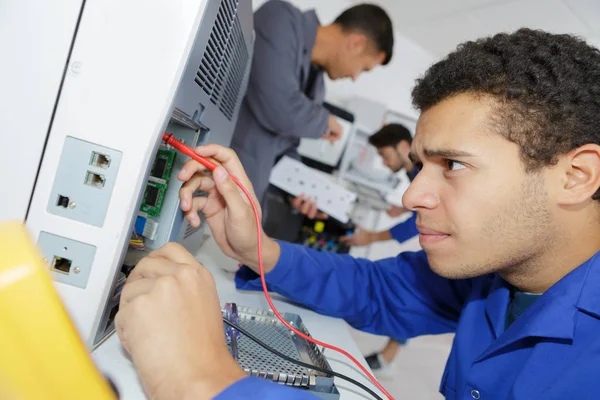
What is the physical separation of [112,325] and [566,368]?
0.63m

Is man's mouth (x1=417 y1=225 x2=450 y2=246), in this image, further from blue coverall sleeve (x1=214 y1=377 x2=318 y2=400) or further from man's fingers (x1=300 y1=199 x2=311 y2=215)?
man's fingers (x1=300 y1=199 x2=311 y2=215)

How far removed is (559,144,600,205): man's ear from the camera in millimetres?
668

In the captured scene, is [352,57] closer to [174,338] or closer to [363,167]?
[363,167]

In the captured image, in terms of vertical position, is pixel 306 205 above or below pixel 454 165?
below

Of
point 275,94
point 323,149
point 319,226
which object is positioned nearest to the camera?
point 275,94

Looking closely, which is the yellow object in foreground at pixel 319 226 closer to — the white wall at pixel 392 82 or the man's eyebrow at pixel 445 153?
the man's eyebrow at pixel 445 153

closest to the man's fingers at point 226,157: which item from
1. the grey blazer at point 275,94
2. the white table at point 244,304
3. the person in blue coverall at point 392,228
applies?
the white table at point 244,304

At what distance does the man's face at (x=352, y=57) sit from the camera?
1.83 meters

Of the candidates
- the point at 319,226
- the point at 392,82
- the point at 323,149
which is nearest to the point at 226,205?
the point at 319,226

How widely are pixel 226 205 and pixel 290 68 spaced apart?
83cm

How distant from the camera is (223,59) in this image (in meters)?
0.69

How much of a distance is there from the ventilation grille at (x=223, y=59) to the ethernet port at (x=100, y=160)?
0.16 metres

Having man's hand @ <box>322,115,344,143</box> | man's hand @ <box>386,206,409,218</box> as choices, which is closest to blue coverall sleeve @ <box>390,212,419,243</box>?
man's hand @ <box>386,206,409,218</box>

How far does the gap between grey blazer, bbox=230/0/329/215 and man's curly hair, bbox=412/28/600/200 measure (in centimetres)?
80
